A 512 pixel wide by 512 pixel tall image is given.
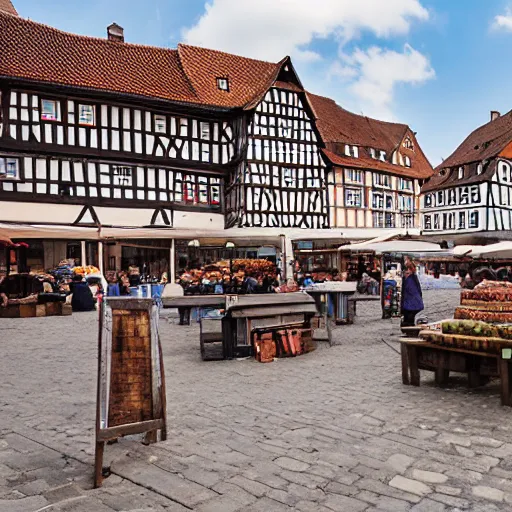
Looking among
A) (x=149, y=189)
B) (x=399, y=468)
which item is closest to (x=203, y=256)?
(x=149, y=189)

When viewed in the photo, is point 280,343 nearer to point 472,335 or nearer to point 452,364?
point 452,364

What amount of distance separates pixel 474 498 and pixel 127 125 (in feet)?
77.9

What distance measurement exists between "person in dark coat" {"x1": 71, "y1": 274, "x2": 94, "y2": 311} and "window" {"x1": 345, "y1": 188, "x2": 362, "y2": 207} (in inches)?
829

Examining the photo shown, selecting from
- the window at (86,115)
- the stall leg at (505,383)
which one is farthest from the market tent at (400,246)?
the window at (86,115)

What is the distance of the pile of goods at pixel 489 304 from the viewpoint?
6.27 m

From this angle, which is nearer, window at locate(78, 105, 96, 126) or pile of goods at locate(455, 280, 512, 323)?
pile of goods at locate(455, 280, 512, 323)

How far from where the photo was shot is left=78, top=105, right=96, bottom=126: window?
23.6 m

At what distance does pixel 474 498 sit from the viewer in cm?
347

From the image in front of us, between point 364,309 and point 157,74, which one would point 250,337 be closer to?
point 364,309

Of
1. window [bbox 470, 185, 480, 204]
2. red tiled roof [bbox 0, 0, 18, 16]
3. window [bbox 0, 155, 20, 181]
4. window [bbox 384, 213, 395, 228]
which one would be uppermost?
red tiled roof [bbox 0, 0, 18, 16]

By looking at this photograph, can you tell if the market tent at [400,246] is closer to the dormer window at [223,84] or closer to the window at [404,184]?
the dormer window at [223,84]

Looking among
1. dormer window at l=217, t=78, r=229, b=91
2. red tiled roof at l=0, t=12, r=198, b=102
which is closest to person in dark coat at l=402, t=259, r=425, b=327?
red tiled roof at l=0, t=12, r=198, b=102

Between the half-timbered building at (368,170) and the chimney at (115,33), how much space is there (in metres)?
13.8

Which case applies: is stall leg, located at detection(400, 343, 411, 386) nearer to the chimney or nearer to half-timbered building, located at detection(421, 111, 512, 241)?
the chimney
